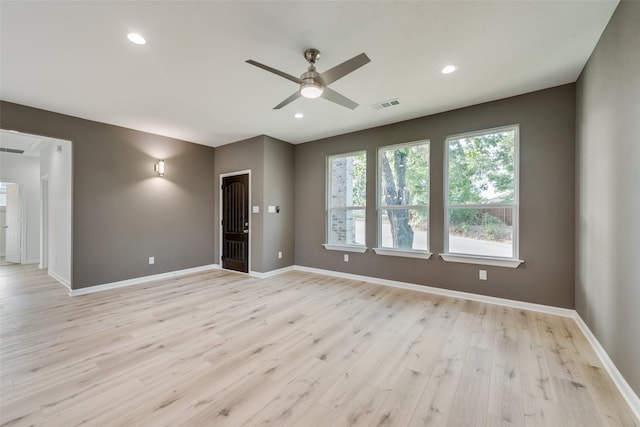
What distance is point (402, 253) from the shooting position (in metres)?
4.30

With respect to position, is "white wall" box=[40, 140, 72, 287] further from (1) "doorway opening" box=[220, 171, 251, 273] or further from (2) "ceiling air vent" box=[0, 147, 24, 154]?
(1) "doorway opening" box=[220, 171, 251, 273]

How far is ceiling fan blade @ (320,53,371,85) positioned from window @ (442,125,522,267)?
2.48 metres

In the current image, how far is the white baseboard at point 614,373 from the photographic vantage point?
1.66 metres

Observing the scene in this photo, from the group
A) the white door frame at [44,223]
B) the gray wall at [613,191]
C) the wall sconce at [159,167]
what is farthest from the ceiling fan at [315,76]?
the white door frame at [44,223]

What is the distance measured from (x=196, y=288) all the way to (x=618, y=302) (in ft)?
16.1

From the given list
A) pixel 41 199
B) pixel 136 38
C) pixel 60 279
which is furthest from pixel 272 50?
pixel 41 199

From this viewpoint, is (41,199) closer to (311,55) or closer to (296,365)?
(311,55)

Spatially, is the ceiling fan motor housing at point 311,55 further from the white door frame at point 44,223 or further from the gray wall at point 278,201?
the white door frame at point 44,223

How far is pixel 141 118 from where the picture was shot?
4.07m

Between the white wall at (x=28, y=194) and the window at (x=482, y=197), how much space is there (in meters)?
9.37

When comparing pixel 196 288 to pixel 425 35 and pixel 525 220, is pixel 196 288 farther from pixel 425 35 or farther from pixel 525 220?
pixel 525 220

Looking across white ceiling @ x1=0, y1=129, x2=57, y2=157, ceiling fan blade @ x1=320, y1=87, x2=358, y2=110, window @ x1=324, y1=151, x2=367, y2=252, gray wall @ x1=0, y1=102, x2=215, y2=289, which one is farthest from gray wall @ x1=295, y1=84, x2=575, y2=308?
white ceiling @ x1=0, y1=129, x2=57, y2=157

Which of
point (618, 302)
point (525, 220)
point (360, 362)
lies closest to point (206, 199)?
point (360, 362)

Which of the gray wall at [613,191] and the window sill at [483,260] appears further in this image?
the window sill at [483,260]
